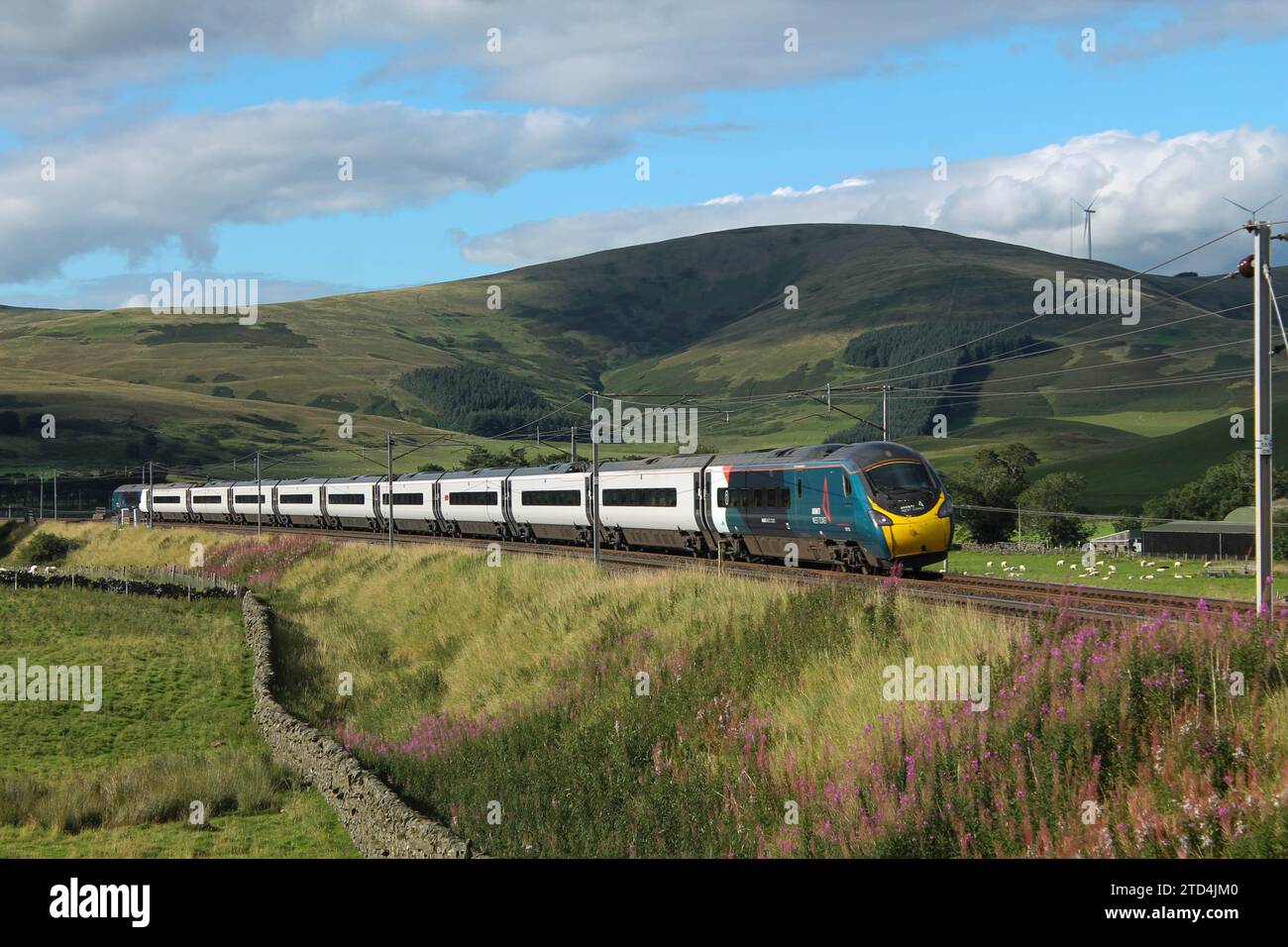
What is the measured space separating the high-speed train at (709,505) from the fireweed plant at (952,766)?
1282 centimetres

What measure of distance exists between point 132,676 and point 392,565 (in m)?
15.6

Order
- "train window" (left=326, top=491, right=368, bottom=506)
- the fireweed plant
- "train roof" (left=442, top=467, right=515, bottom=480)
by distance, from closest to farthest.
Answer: the fireweed plant, "train roof" (left=442, top=467, right=515, bottom=480), "train window" (left=326, top=491, right=368, bottom=506)

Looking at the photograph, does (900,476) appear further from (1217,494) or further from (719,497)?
(1217,494)

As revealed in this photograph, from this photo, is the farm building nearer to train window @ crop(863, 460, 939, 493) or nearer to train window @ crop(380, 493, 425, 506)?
train window @ crop(863, 460, 939, 493)

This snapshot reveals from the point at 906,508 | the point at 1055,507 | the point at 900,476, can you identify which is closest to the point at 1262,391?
the point at 906,508

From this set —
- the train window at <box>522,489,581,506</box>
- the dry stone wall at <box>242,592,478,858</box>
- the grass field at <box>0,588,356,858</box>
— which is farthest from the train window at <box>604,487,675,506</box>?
the dry stone wall at <box>242,592,478,858</box>

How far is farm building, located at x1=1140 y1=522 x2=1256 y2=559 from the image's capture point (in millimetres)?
67938

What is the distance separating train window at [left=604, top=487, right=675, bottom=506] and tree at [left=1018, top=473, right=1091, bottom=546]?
37.5 metres

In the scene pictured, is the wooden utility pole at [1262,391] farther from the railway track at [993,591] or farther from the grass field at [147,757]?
the grass field at [147,757]

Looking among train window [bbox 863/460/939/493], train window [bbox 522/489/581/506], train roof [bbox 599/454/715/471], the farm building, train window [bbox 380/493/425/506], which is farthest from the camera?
train window [bbox 380/493/425/506]

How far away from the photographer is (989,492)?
92.9m

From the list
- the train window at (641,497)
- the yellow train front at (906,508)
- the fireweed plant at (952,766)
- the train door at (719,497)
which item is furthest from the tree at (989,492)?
the fireweed plant at (952,766)
